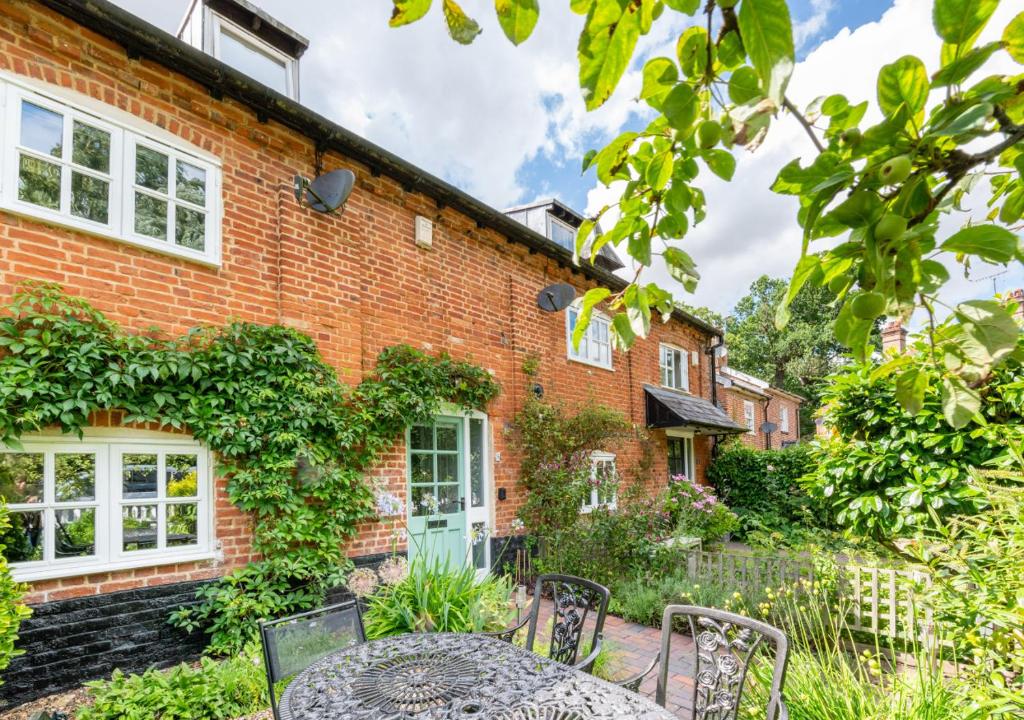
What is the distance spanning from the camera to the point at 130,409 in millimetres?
4098

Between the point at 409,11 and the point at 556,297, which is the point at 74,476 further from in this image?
the point at 556,297

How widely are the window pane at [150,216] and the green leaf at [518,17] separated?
484 cm

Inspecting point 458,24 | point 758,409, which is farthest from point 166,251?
point 758,409

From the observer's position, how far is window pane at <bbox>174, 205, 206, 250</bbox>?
15.5 feet

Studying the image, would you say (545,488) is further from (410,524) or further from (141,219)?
(141,219)

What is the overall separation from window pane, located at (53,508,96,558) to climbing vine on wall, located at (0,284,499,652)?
68 centimetres

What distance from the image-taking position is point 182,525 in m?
4.50

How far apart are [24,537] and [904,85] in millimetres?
5374

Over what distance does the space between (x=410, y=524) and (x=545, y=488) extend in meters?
2.19

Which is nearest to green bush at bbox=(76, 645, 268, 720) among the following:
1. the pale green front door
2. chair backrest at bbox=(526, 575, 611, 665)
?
Answer: chair backrest at bbox=(526, 575, 611, 665)

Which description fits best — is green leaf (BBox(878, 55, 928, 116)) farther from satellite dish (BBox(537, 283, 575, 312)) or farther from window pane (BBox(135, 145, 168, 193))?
satellite dish (BBox(537, 283, 575, 312))

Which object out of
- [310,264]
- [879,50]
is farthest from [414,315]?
[879,50]

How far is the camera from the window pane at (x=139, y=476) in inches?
168

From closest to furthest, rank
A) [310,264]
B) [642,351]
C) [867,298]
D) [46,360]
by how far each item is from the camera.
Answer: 1. [867,298]
2. [46,360]
3. [310,264]
4. [642,351]
